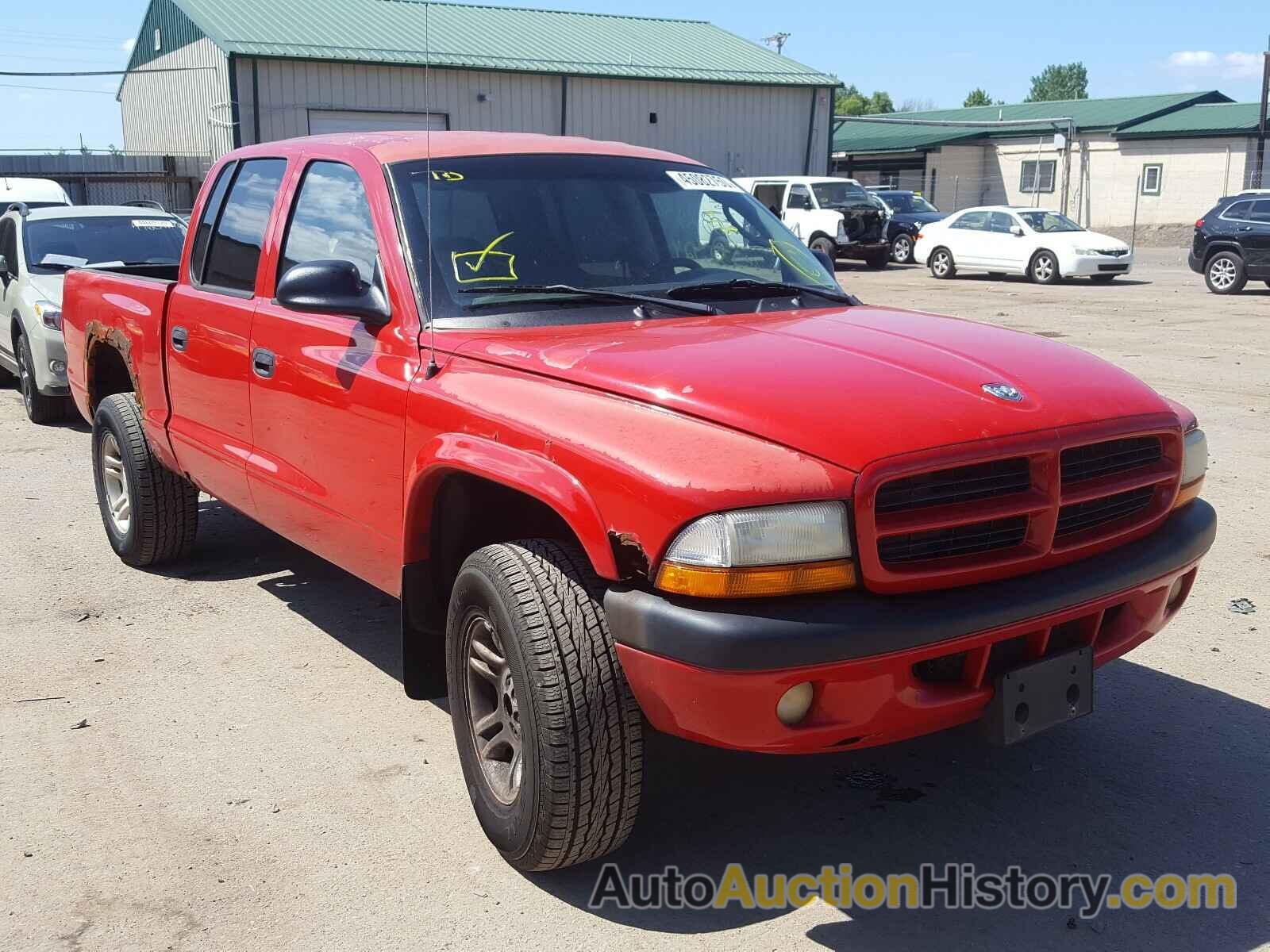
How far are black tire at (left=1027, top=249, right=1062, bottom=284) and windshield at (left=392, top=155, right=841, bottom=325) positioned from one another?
2038 cm

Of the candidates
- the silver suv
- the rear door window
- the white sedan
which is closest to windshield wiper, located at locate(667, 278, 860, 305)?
the rear door window

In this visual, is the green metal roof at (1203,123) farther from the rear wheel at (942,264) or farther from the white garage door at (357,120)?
the white garage door at (357,120)

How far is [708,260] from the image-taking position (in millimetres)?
4215

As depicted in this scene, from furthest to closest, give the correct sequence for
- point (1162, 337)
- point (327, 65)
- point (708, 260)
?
point (327, 65)
point (1162, 337)
point (708, 260)

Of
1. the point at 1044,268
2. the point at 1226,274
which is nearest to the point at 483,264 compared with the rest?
the point at 1226,274

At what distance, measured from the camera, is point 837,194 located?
28234 millimetres

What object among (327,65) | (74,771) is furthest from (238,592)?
(327,65)

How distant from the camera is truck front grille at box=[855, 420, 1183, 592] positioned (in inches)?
108

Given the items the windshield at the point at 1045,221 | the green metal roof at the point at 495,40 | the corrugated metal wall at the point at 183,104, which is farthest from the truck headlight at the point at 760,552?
the green metal roof at the point at 495,40

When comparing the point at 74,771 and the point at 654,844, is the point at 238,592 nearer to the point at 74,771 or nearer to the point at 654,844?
the point at 74,771

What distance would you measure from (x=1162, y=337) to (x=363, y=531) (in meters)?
12.8

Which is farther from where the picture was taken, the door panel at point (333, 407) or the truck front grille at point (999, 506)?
the door panel at point (333, 407)

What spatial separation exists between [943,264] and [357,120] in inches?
542

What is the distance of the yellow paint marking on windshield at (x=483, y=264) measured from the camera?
374cm
